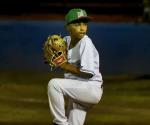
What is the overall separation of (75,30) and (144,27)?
21.6 ft

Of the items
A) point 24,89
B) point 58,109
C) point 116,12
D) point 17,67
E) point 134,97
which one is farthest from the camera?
point 116,12

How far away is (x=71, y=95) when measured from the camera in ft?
19.6

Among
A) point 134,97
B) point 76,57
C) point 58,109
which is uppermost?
point 76,57

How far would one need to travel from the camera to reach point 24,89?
1116cm

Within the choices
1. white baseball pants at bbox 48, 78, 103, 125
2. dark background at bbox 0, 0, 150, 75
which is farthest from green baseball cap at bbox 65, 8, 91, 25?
dark background at bbox 0, 0, 150, 75

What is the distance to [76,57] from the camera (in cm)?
608

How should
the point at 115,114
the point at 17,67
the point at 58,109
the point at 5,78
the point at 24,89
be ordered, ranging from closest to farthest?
the point at 58,109
the point at 115,114
the point at 24,89
the point at 5,78
the point at 17,67

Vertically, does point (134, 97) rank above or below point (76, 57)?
below

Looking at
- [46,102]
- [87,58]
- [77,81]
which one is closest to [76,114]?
[77,81]

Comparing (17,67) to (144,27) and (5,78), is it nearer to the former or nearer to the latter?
(5,78)

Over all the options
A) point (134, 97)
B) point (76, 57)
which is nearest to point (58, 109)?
point (76, 57)

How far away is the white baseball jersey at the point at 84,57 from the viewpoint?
5.89 m

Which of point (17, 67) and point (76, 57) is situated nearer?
point (76, 57)

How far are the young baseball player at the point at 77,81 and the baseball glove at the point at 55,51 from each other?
70 millimetres
